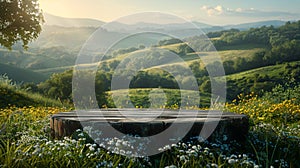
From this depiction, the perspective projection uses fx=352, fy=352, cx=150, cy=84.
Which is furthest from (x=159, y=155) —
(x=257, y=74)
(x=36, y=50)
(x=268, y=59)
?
(x=36, y=50)

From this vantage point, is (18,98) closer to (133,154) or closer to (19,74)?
(133,154)

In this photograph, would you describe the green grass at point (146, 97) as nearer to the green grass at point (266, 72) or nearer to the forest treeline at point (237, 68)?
the forest treeline at point (237, 68)

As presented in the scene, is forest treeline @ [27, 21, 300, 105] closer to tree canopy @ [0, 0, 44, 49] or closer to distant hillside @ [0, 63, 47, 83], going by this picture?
tree canopy @ [0, 0, 44, 49]

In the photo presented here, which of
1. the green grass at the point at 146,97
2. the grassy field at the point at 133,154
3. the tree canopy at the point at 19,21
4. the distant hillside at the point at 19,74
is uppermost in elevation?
the tree canopy at the point at 19,21

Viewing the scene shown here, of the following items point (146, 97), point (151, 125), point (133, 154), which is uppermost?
point (151, 125)

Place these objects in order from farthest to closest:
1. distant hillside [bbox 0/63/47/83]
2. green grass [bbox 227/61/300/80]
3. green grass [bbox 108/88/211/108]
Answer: distant hillside [bbox 0/63/47/83] < green grass [bbox 227/61/300/80] < green grass [bbox 108/88/211/108]

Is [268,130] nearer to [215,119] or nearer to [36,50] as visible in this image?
[215,119]

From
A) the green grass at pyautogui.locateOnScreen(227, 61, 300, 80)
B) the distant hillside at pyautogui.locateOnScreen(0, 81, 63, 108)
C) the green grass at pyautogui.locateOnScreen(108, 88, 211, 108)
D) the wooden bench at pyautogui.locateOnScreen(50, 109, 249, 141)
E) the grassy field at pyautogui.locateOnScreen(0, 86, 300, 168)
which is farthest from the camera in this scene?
the green grass at pyautogui.locateOnScreen(227, 61, 300, 80)

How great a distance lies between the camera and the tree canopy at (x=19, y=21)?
590 inches

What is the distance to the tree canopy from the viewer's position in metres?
15.0

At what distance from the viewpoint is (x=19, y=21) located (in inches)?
606

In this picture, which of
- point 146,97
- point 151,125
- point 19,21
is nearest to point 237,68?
point 146,97

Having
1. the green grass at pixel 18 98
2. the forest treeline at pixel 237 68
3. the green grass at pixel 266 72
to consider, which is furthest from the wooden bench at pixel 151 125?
the green grass at pixel 266 72

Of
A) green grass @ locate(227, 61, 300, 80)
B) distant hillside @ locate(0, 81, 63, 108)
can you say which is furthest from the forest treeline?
distant hillside @ locate(0, 81, 63, 108)
